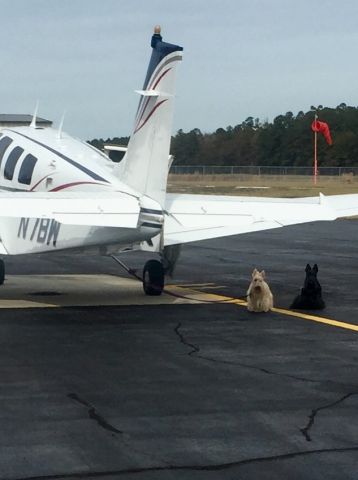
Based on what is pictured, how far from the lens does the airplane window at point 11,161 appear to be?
1711 cm

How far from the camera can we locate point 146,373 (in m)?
10.1

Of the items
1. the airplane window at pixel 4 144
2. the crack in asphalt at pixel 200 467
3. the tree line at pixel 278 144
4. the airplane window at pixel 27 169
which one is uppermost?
the tree line at pixel 278 144

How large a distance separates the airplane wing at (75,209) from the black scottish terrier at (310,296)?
9.34 feet

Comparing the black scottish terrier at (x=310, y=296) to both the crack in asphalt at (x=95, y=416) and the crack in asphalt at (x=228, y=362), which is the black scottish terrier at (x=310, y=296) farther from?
the crack in asphalt at (x=95, y=416)

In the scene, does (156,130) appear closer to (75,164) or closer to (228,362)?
(75,164)

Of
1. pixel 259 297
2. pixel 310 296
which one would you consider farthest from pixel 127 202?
pixel 310 296

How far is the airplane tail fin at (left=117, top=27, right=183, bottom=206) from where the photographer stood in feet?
49.8

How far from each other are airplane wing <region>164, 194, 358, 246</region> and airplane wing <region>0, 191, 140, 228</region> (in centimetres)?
182

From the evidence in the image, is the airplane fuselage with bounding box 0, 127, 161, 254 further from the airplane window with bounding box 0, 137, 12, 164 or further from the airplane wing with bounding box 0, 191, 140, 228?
the airplane wing with bounding box 0, 191, 140, 228

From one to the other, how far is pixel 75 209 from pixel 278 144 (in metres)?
102

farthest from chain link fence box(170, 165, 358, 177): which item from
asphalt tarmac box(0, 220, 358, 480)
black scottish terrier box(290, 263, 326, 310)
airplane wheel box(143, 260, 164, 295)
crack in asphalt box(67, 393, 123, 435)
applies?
crack in asphalt box(67, 393, 123, 435)

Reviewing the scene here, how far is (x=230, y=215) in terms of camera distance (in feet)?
52.4

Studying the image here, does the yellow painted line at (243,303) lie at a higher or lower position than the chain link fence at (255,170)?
lower

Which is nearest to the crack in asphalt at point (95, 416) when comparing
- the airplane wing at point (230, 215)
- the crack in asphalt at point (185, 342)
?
the crack in asphalt at point (185, 342)
